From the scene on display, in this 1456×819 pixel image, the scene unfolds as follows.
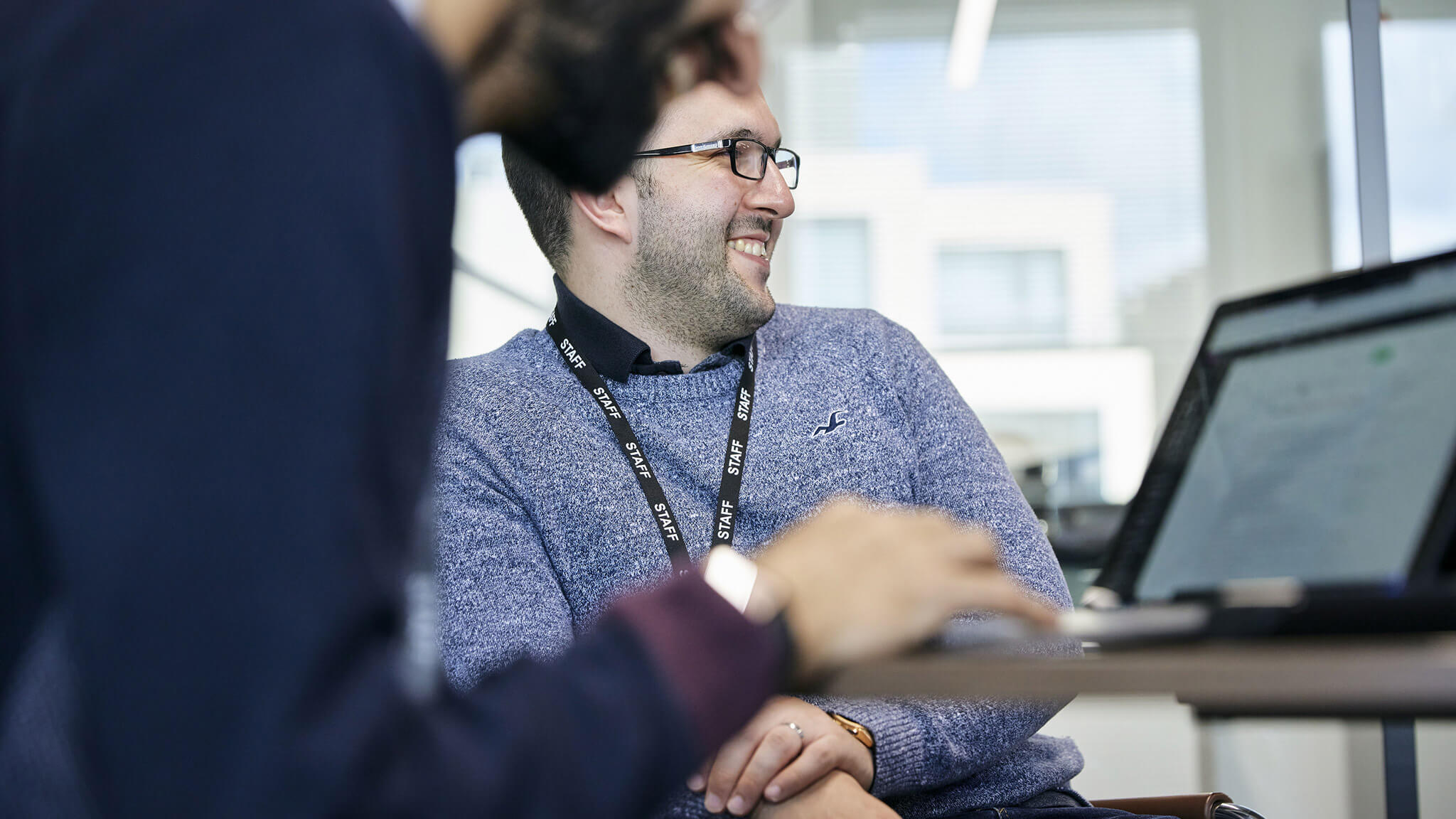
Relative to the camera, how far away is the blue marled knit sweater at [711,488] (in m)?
1.43

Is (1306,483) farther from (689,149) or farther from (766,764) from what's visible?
(689,149)

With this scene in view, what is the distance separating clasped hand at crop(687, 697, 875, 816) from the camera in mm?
1248

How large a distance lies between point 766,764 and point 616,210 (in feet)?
3.15

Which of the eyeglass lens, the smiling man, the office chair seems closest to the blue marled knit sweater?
the smiling man

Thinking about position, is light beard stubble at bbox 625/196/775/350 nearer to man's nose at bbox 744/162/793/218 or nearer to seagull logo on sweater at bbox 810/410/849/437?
man's nose at bbox 744/162/793/218

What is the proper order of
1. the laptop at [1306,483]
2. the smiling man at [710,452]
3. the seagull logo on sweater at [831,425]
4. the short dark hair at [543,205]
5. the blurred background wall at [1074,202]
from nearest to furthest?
the laptop at [1306,483] → the smiling man at [710,452] → the seagull logo on sweater at [831,425] → the short dark hair at [543,205] → the blurred background wall at [1074,202]

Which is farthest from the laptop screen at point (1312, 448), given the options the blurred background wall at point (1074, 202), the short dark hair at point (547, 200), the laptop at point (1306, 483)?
the blurred background wall at point (1074, 202)

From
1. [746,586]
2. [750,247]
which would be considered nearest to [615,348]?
[750,247]

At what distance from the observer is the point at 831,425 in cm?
169

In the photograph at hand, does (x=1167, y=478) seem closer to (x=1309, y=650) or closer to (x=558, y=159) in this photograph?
(x=1309, y=650)

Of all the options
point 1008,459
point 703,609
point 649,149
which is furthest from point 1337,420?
point 1008,459

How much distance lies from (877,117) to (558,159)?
8.96ft

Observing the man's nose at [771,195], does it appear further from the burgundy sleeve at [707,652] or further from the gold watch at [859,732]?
the burgundy sleeve at [707,652]

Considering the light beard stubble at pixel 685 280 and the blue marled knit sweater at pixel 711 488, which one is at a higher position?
the light beard stubble at pixel 685 280
